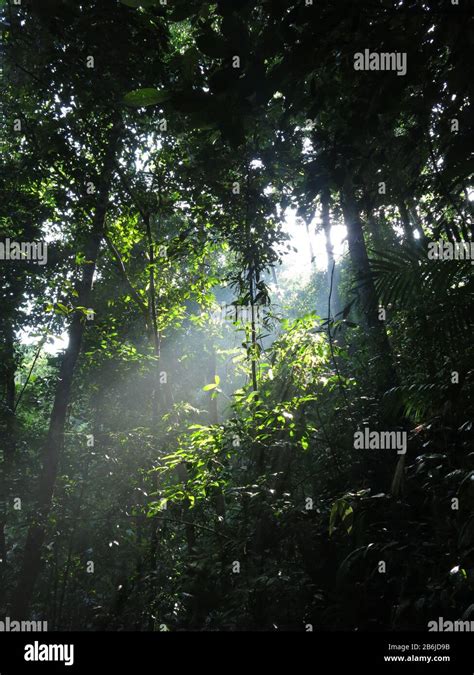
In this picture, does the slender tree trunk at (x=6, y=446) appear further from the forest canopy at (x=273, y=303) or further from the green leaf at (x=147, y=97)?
the green leaf at (x=147, y=97)

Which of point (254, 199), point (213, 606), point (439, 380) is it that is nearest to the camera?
point (439, 380)

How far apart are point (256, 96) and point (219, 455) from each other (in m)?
2.74

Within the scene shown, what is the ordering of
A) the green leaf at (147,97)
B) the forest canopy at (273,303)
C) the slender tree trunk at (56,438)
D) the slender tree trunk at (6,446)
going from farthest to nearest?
1. the slender tree trunk at (6,446)
2. the slender tree trunk at (56,438)
3. the forest canopy at (273,303)
4. the green leaf at (147,97)

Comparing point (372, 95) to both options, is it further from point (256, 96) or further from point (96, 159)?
point (96, 159)

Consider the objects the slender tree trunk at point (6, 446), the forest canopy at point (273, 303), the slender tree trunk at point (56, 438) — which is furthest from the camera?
the slender tree trunk at point (6, 446)

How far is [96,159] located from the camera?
480 centimetres

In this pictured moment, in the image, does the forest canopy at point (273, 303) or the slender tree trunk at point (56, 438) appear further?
the slender tree trunk at point (56, 438)

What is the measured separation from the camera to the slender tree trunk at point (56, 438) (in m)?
5.06

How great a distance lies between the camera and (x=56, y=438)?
6047 millimetres

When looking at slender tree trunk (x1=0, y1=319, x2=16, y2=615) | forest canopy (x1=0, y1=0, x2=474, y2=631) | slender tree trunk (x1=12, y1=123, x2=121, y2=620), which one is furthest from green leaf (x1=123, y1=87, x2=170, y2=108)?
slender tree trunk (x1=0, y1=319, x2=16, y2=615)

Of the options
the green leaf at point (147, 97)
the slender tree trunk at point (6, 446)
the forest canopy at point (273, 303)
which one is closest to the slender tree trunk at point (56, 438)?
the forest canopy at point (273, 303)

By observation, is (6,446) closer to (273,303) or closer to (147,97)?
(273,303)

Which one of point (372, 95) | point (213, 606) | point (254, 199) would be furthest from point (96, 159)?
point (213, 606)

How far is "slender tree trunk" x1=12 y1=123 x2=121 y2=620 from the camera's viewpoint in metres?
5.06
